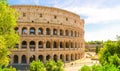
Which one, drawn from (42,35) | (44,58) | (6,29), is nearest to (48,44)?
(42,35)

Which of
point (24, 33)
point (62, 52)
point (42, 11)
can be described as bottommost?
point (62, 52)

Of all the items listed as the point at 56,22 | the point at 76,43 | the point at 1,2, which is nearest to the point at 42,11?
the point at 56,22

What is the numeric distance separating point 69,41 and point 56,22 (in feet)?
21.9

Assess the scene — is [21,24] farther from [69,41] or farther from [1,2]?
[1,2]

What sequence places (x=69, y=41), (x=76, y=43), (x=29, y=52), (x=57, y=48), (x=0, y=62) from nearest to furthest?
(x=0, y=62)
(x=29, y=52)
(x=57, y=48)
(x=69, y=41)
(x=76, y=43)

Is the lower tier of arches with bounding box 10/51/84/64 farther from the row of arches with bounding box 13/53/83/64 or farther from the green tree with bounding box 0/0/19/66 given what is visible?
the green tree with bounding box 0/0/19/66

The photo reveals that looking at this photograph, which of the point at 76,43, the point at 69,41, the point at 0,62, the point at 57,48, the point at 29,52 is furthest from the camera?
the point at 76,43

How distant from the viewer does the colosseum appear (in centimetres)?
4289

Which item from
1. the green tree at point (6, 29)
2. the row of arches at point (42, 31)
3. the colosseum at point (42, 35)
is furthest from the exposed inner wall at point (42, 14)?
the green tree at point (6, 29)

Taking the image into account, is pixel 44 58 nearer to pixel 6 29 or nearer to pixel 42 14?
pixel 42 14

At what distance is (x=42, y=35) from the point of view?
144 ft

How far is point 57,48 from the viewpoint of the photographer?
45.8m

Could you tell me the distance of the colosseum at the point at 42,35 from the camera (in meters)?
42.9

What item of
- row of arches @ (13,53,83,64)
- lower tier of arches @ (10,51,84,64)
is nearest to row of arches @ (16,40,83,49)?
lower tier of arches @ (10,51,84,64)
